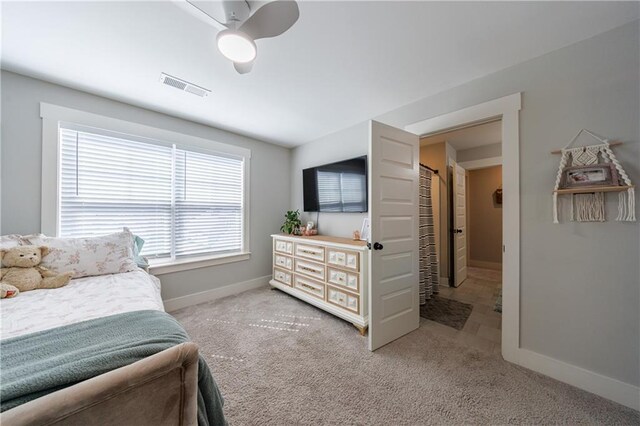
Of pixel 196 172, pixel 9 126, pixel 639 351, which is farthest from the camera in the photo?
pixel 196 172

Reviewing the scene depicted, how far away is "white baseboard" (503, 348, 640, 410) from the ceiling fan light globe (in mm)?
2971

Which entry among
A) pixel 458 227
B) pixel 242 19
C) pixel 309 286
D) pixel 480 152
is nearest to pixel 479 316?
pixel 458 227

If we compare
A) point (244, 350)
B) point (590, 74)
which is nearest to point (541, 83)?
point (590, 74)

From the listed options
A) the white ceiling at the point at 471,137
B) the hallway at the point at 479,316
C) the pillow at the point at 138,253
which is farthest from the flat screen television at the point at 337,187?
the pillow at the point at 138,253

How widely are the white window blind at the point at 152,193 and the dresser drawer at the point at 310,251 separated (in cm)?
111

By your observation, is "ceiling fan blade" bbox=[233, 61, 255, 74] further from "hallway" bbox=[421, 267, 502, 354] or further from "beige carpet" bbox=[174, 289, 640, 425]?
"hallway" bbox=[421, 267, 502, 354]

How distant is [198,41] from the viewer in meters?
1.63

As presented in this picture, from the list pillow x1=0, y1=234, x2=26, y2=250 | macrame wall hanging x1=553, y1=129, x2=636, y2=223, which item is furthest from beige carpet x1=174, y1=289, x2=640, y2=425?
pillow x1=0, y1=234, x2=26, y2=250

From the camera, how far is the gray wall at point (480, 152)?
4.09m

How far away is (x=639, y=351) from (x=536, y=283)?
57 cm

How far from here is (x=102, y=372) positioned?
736 millimetres

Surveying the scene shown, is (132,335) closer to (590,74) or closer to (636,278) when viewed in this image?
(636,278)

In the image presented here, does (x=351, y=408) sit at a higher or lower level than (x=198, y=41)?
lower

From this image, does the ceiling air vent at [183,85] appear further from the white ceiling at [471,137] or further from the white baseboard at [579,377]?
the white baseboard at [579,377]
